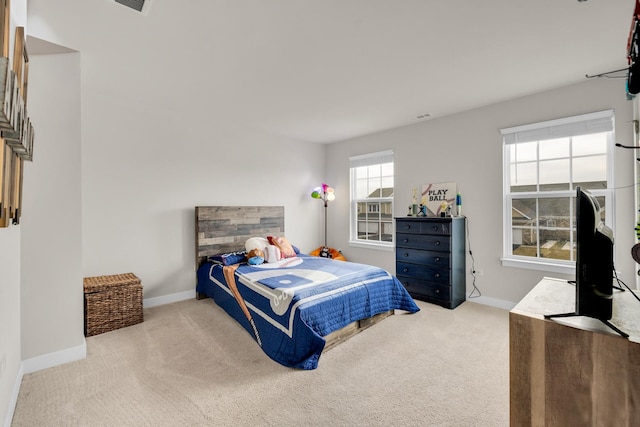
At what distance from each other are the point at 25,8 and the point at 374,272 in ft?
11.1

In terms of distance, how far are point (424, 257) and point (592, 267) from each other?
260 centimetres

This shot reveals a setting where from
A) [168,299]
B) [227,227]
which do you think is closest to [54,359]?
[168,299]

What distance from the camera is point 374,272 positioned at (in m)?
3.10

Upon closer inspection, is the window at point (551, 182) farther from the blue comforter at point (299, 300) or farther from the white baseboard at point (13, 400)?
the white baseboard at point (13, 400)

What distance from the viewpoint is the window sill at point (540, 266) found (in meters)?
2.98

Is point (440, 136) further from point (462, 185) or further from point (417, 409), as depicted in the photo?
point (417, 409)

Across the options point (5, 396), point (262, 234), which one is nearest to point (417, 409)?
point (5, 396)

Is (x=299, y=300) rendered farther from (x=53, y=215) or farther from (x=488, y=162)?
(x=488, y=162)


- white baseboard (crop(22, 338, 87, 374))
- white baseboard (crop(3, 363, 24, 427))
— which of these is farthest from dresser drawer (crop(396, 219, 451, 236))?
white baseboard (crop(3, 363, 24, 427))

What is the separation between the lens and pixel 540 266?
314cm

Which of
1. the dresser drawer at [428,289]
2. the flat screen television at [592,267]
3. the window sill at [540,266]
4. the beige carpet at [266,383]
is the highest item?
the flat screen television at [592,267]

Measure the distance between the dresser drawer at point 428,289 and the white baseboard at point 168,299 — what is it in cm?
288

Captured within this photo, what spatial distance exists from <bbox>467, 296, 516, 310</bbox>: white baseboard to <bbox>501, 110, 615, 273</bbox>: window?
0.47m

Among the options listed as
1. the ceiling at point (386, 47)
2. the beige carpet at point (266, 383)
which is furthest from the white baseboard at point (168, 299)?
the ceiling at point (386, 47)
